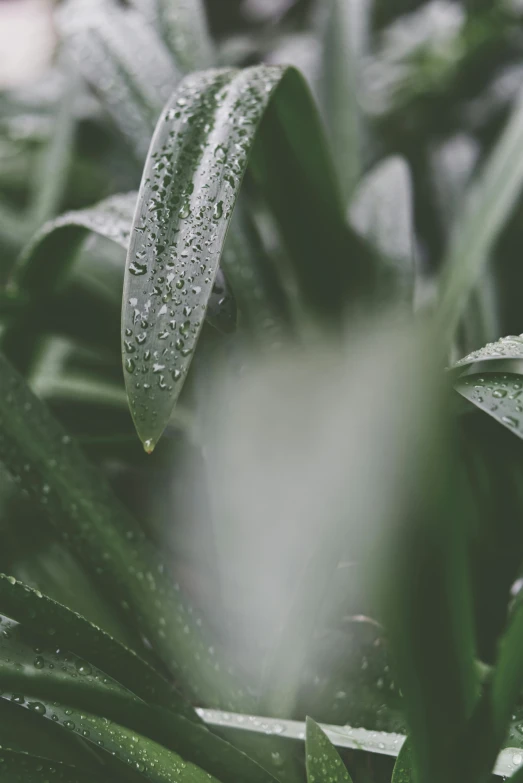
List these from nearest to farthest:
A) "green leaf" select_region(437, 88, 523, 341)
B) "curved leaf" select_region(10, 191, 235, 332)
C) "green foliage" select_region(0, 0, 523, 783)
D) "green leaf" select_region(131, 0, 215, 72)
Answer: "green foliage" select_region(0, 0, 523, 783) → "curved leaf" select_region(10, 191, 235, 332) → "green leaf" select_region(437, 88, 523, 341) → "green leaf" select_region(131, 0, 215, 72)

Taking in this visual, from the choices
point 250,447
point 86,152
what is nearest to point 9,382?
point 250,447

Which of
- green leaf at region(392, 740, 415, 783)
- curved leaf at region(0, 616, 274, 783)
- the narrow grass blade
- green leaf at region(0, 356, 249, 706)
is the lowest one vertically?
green leaf at region(392, 740, 415, 783)

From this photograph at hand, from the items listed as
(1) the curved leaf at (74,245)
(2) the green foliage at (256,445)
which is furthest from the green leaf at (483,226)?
(1) the curved leaf at (74,245)

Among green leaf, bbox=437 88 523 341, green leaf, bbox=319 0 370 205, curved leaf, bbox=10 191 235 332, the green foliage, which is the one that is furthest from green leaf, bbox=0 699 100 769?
green leaf, bbox=319 0 370 205

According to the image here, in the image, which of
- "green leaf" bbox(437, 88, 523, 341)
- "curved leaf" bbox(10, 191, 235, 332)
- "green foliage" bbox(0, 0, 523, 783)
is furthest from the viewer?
"green leaf" bbox(437, 88, 523, 341)

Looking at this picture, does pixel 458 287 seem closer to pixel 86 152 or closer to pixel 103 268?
pixel 103 268

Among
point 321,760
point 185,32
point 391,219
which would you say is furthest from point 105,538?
point 185,32

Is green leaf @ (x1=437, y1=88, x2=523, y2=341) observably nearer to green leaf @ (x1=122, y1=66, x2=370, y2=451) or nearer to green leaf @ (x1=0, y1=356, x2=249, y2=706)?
green leaf @ (x1=122, y1=66, x2=370, y2=451)
